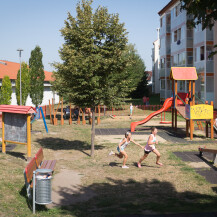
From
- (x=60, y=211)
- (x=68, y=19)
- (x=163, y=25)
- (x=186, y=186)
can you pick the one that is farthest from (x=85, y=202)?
(x=163, y=25)

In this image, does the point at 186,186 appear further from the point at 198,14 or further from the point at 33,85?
the point at 33,85

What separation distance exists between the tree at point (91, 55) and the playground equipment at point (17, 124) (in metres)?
2.10

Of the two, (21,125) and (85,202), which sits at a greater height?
(21,125)

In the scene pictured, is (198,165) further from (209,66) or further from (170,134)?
(209,66)

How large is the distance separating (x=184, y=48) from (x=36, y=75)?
1925 centimetres

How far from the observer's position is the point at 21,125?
544 inches

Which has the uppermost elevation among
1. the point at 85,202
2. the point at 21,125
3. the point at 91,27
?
the point at 91,27

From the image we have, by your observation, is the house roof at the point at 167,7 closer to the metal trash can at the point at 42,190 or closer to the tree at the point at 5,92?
the tree at the point at 5,92

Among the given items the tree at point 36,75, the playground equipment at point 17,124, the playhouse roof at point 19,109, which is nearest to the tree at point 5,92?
the tree at point 36,75

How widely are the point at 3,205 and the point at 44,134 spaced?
14506 millimetres

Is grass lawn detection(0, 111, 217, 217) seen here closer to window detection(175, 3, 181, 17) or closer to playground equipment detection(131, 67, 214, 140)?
playground equipment detection(131, 67, 214, 140)

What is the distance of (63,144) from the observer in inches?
731

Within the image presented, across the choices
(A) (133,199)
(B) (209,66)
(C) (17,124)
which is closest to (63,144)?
(C) (17,124)

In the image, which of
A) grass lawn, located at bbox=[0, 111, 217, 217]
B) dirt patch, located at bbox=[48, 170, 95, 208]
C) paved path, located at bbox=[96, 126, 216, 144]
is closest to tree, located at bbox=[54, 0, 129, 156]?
grass lawn, located at bbox=[0, 111, 217, 217]
